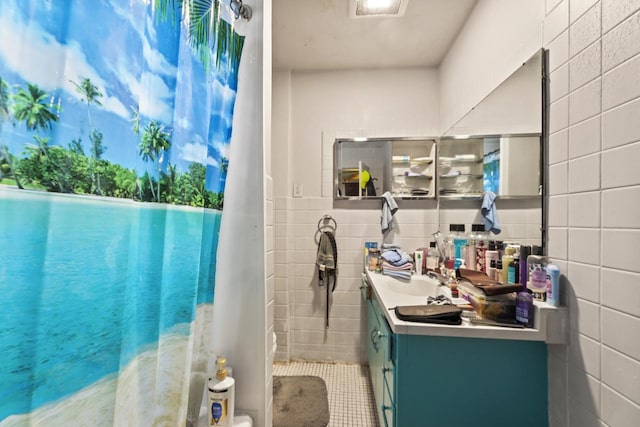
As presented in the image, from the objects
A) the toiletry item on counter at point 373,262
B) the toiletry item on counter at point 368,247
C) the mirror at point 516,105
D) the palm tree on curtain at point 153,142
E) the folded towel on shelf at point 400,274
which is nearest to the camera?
the palm tree on curtain at point 153,142

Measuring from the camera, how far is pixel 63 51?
1.41ft

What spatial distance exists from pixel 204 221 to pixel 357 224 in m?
1.52

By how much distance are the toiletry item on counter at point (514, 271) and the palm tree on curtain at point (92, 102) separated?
56.3 inches

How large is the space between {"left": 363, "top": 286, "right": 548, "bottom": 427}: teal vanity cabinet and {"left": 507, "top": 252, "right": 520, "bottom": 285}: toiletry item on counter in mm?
237

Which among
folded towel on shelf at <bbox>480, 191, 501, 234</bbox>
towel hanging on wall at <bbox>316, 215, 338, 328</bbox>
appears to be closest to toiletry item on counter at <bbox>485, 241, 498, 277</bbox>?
folded towel on shelf at <bbox>480, 191, 501, 234</bbox>

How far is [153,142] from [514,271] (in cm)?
140

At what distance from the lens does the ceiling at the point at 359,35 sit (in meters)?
1.56

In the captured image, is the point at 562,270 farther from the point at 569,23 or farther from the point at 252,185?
the point at 252,185

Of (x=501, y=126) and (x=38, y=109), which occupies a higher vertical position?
(x=501, y=126)

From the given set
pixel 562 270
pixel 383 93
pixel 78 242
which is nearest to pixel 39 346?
pixel 78 242

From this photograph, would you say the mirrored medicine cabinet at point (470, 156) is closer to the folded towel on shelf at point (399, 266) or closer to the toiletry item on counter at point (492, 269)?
the toiletry item on counter at point (492, 269)

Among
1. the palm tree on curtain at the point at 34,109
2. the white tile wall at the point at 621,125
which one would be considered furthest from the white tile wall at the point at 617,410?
the palm tree on curtain at the point at 34,109

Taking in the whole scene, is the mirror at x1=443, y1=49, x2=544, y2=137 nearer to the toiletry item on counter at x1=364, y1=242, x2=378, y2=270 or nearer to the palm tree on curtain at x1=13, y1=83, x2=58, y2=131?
the toiletry item on counter at x1=364, y1=242, x2=378, y2=270

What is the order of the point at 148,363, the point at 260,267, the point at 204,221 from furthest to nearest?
the point at 260,267
the point at 204,221
the point at 148,363
